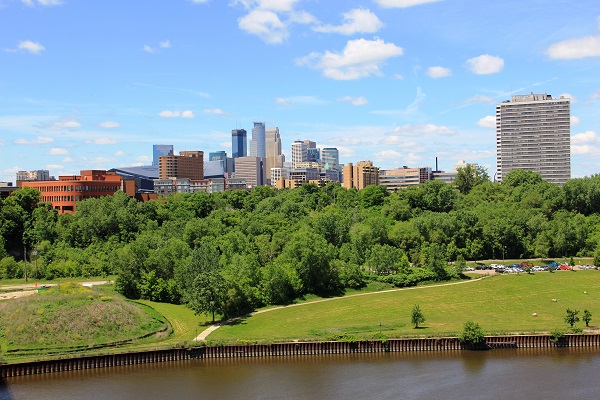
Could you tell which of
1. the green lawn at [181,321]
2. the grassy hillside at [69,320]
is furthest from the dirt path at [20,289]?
the green lawn at [181,321]

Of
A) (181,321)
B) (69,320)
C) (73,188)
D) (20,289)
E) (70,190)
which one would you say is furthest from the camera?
(73,188)

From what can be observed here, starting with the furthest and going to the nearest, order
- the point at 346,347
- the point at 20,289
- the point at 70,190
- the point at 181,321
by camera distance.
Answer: the point at 70,190 → the point at 20,289 → the point at 181,321 → the point at 346,347

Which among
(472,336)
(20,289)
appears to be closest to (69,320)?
(20,289)

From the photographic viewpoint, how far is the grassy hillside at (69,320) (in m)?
61.3

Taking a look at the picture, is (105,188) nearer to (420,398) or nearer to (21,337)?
(21,337)

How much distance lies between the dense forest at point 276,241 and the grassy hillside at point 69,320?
7.21 meters

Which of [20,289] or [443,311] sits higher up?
[20,289]

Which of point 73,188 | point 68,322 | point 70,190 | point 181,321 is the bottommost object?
point 181,321

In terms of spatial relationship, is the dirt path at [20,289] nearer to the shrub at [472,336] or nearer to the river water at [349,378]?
the river water at [349,378]

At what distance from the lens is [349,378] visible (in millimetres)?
52750

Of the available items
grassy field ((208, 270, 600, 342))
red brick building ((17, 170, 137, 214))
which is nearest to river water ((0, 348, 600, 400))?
grassy field ((208, 270, 600, 342))

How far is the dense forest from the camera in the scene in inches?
3157

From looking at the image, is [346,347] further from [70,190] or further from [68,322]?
[70,190]

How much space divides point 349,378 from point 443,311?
26.3 m
